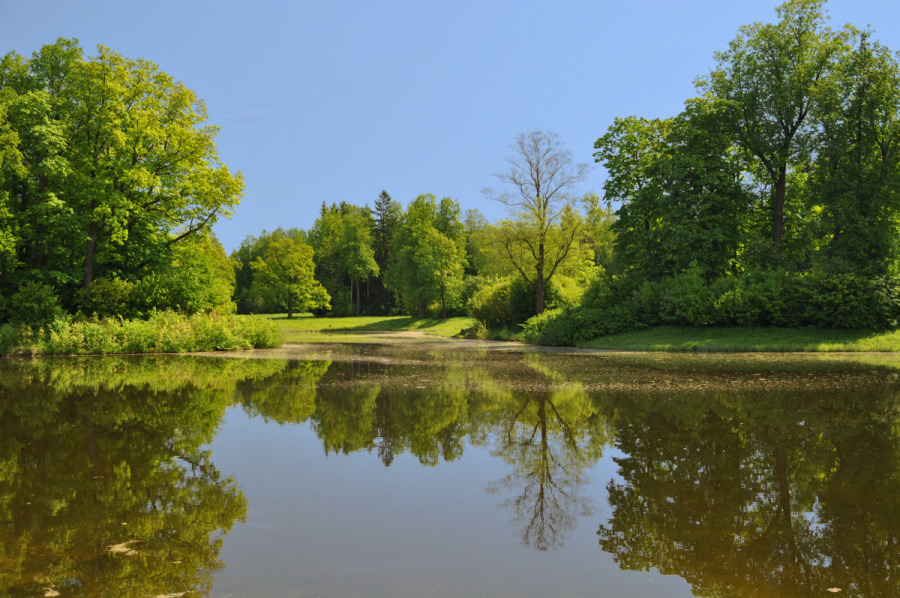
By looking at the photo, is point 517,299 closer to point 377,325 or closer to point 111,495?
point 377,325

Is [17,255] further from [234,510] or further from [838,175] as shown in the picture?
[838,175]

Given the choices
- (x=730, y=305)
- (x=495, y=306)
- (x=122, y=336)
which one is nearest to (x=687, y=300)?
(x=730, y=305)

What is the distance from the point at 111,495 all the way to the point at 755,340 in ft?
78.3

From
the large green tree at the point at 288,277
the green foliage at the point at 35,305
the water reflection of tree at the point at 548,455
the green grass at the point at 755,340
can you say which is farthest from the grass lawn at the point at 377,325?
the water reflection of tree at the point at 548,455

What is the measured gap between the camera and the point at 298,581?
4.17 metres

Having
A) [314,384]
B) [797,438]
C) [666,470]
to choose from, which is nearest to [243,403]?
[314,384]

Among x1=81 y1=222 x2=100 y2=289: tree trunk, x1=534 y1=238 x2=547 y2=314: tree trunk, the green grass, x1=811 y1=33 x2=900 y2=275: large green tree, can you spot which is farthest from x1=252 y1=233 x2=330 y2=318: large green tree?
x1=811 y1=33 x2=900 y2=275: large green tree

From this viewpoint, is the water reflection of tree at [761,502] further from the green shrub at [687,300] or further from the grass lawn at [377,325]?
the grass lawn at [377,325]

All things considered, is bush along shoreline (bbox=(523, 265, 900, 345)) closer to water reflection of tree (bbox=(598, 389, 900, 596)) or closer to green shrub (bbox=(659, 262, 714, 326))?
green shrub (bbox=(659, 262, 714, 326))

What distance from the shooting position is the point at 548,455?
303 inches

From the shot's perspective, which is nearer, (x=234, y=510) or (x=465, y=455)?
(x=234, y=510)

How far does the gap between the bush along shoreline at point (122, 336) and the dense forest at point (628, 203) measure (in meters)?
1.08

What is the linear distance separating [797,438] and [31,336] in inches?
1015

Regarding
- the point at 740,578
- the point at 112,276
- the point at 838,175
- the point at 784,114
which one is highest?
the point at 784,114
